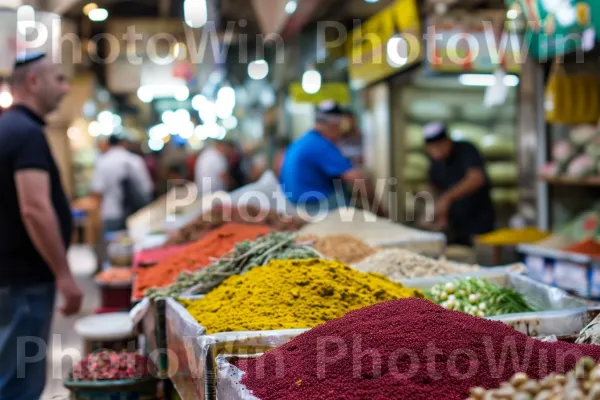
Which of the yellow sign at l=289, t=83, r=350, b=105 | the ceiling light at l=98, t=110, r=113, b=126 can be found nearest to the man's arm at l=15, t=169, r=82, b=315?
the yellow sign at l=289, t=83, r=350, b=105

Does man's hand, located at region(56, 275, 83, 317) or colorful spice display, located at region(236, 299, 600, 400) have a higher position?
colorful spice display, located at region(236, 299, 600, 400)

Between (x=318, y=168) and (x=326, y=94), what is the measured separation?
16.5 feet

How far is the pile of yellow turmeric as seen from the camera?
2.13 m

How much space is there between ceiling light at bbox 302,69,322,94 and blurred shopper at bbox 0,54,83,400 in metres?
7.31

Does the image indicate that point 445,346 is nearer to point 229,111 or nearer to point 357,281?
point 357,281

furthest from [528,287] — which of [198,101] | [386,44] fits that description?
[198,101]

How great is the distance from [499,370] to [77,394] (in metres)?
1.90

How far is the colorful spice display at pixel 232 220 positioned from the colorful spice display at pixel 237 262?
1.30 meters

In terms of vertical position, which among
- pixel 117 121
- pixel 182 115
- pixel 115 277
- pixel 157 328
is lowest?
pixel 115 277

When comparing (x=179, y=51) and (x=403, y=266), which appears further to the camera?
(x=179, y=51)

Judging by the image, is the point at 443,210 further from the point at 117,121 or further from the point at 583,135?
the point at 117,121

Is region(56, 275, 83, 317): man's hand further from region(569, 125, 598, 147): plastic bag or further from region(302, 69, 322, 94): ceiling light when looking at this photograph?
region(302, 69, 322, 94): ceiling light

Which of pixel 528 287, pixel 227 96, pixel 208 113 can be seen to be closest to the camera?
pixel 528 287

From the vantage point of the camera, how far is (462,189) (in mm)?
6805
